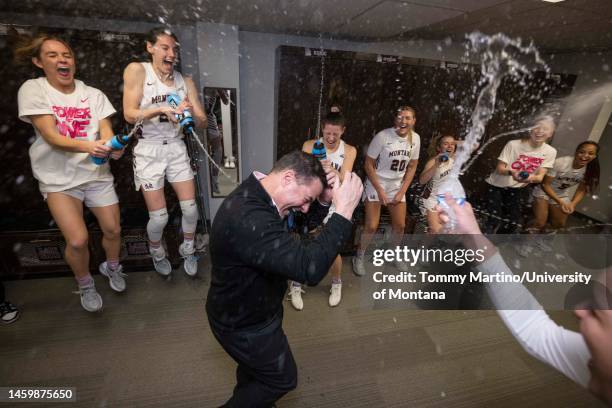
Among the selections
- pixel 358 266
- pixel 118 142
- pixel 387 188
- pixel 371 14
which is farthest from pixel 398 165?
pixel 118 142

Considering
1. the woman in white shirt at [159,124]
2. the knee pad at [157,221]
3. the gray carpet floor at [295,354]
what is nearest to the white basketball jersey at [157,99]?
the woman in white shirt at [159,124]

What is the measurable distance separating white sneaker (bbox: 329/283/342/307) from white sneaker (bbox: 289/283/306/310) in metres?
0.29

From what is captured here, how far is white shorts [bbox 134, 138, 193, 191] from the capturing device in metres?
2.57

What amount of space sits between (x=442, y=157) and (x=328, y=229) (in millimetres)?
2377

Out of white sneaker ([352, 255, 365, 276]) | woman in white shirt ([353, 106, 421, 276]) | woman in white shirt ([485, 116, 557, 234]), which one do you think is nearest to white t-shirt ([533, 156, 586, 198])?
woman in white shirt ([485, 116, 557, 234])

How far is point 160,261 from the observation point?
303 cm

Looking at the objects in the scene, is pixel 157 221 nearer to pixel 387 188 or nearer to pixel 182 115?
pixel 182 115

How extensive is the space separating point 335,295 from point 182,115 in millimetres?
2098

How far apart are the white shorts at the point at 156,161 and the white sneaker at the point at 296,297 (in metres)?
1.50

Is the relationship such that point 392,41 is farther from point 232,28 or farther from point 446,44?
point 232,28

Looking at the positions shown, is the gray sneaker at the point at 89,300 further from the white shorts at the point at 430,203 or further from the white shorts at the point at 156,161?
the white shorts at the point at 430,203

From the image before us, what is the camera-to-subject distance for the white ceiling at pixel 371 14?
8.05 ft

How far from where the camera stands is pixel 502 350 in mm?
2570

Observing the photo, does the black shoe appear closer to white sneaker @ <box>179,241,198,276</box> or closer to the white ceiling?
white sneaker @ <box>179,241,198,276</box>
